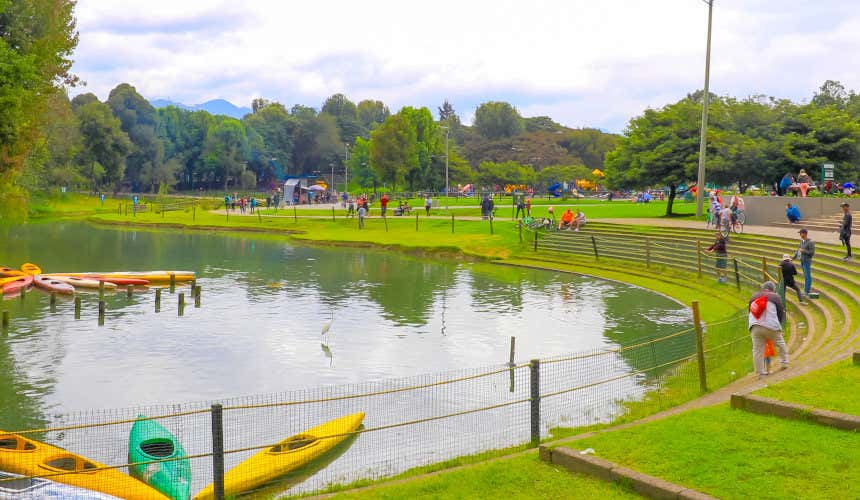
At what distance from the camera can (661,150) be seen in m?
52.4

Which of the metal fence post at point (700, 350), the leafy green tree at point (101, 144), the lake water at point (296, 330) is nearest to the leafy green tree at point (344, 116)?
the leafy green tree at point (101, 144)

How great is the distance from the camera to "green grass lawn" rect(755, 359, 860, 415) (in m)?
12.2

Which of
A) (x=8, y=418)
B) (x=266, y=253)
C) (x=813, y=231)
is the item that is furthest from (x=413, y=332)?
(x=266, y=253)

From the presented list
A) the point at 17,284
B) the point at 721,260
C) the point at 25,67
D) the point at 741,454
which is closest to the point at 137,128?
the point at 17,284

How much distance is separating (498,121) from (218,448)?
159240mm

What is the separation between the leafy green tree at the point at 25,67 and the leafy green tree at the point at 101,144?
81875 mm

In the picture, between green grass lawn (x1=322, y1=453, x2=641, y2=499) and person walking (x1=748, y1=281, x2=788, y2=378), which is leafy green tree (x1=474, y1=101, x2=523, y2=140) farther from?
green grass lawn (x1=322, y1=453, x2=641, y2=499)

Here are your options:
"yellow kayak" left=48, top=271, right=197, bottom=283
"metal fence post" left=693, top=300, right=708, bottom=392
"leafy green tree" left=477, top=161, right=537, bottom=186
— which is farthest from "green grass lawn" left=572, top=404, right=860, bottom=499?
"leafy green tree" left=477, top=161, right=537, bottom=186

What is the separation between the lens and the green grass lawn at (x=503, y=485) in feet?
32.6

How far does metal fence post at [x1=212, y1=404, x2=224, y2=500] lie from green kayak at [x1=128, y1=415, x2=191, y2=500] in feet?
4.01

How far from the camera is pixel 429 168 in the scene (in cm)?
10369

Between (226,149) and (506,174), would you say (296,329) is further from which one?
(226,149)

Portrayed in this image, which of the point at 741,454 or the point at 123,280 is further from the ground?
the point at 741,454

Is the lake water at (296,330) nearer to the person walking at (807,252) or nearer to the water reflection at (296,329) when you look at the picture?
the water reflection at (296,329)
